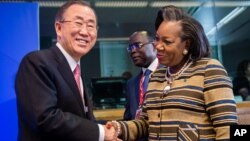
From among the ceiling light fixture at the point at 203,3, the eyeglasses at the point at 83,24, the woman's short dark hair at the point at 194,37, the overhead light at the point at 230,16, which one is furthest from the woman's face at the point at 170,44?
the overhead light at the point at 230,16

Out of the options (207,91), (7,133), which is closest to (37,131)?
(207,91)

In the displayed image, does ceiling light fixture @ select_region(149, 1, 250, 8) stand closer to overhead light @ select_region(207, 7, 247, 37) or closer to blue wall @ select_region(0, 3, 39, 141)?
overhead light @ select_region(207, 7, 247, 37)

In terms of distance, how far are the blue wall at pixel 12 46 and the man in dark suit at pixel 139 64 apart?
84 centimetres

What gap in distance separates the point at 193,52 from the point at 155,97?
264mm

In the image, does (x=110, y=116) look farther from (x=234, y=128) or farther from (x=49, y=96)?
(x=234, y=128)

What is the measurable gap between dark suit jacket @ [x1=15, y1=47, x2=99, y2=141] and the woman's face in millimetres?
412

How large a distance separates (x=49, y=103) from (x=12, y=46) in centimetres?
115

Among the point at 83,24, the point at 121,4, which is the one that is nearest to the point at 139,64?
the point at 83,24

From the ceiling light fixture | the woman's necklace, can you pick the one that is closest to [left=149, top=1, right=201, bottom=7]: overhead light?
the ceiling light fixture

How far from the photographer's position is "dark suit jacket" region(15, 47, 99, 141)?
1317 millimetres

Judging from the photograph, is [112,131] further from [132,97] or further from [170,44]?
[132,97]

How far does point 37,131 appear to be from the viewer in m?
1.34

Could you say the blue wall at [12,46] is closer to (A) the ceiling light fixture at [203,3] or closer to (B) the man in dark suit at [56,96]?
(B) the man in dark suit at [56,96]

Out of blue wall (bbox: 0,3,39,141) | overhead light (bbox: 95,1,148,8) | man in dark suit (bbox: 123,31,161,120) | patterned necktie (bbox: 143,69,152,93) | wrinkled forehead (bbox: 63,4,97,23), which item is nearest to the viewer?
wrinkled forehead (bbox: 63,4,97,23)
